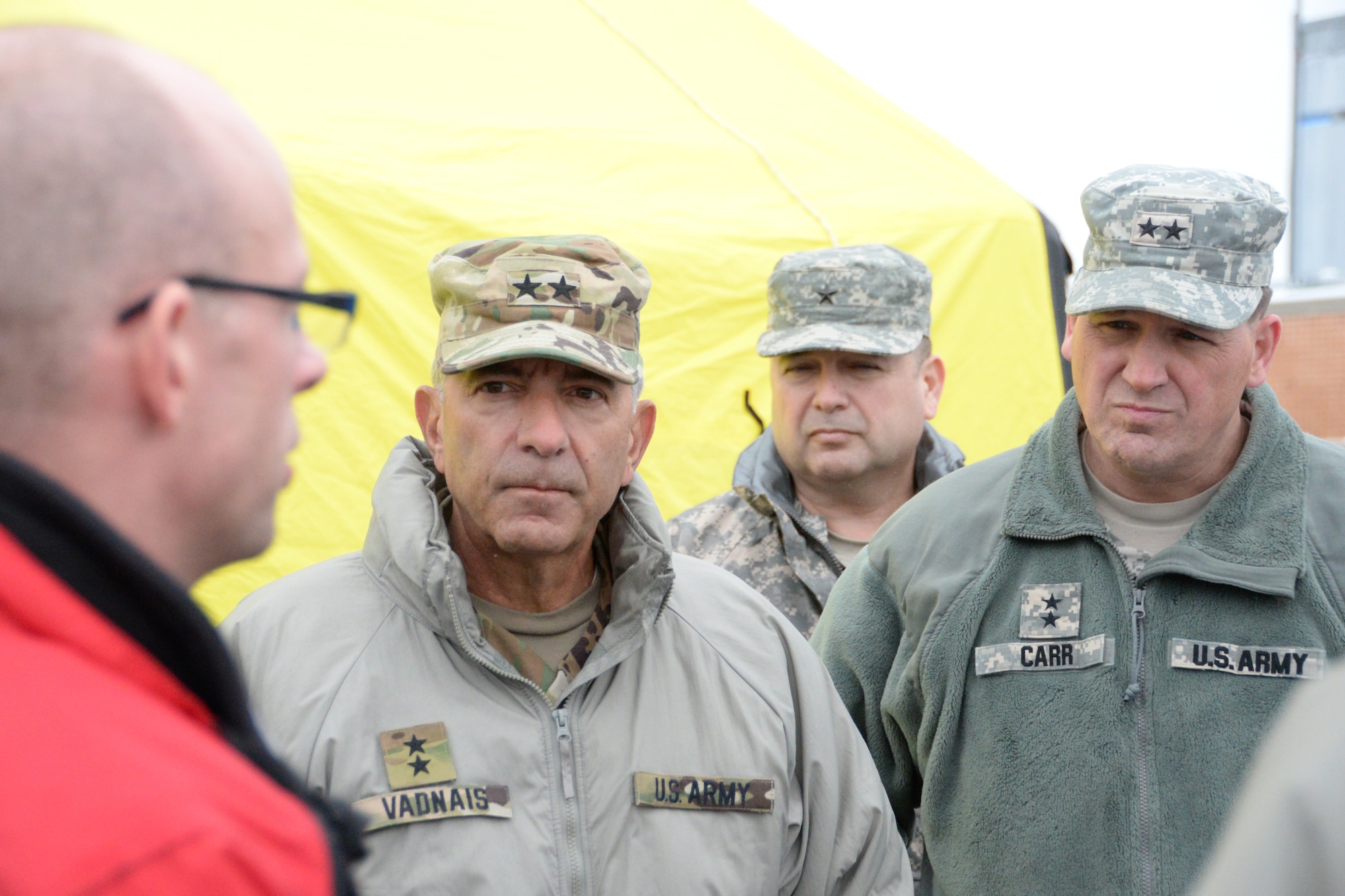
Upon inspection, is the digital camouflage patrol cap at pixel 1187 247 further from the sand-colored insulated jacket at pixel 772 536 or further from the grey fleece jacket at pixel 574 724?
the sand-colored insulated jacket at pixel 772 536

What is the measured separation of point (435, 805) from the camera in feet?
5.60

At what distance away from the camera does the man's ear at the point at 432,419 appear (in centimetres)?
209

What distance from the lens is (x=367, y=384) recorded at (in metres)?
3.77

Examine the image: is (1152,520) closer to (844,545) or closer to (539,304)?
(539,304)

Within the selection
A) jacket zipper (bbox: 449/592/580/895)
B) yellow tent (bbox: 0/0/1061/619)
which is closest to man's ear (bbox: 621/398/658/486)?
jacket zipper (bbox: 449/592/580/895)

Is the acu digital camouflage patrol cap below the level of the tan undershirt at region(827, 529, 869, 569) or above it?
above

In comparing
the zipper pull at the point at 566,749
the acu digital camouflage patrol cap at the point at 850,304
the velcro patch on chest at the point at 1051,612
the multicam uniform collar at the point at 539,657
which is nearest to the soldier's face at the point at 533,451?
the multicam uniform collar at the point at 539,657

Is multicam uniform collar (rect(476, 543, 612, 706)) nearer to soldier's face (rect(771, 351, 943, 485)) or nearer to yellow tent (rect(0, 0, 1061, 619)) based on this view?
soldier's face (rect(771, 351, 943, 485))

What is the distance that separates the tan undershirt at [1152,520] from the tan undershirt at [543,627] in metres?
0.89

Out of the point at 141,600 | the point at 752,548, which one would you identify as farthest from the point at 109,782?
the point at 752,548

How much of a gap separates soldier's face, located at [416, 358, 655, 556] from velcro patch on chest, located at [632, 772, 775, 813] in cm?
39

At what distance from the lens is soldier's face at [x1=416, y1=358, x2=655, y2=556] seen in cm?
194

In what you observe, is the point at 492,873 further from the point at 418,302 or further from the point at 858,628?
the point at 418,302

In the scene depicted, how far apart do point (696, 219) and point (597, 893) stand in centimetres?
304
